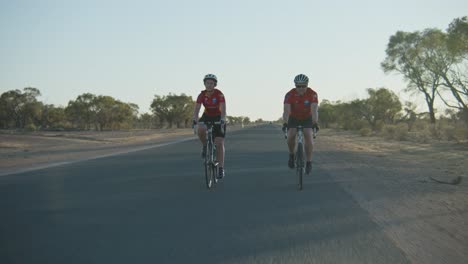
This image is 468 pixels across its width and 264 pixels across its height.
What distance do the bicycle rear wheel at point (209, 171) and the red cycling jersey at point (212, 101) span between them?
683mm

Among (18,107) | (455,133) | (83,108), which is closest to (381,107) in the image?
(455,133)

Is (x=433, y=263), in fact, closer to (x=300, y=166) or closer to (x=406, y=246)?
(x=406, y=246)

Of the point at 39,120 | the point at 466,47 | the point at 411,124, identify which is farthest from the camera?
the point at 39,120

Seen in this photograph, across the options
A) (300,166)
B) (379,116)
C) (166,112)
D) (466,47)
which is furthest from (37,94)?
(300,166)

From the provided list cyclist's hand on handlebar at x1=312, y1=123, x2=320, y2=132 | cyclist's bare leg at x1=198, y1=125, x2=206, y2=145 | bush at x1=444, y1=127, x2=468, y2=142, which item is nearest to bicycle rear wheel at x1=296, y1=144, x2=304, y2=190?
cyclist's hand on handlebar at x1=312, y1=123, x2=320, y2=132

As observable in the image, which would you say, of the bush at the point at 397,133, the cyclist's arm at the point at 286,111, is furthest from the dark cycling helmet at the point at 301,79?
the bush at the point at 397,133

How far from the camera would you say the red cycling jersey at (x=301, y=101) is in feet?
30.0

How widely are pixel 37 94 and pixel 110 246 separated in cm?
7787

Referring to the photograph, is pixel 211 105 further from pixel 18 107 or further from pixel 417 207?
pixel 18 107

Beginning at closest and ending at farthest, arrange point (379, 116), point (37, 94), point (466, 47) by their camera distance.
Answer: point (466, 47)
point (379, 116)
point (37, 94)

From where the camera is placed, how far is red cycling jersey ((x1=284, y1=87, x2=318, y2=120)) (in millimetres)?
9141

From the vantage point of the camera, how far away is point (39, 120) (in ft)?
263

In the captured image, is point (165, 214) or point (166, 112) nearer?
point (165, 214)

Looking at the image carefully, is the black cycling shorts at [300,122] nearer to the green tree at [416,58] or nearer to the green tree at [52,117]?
the green tree at [416,58]
